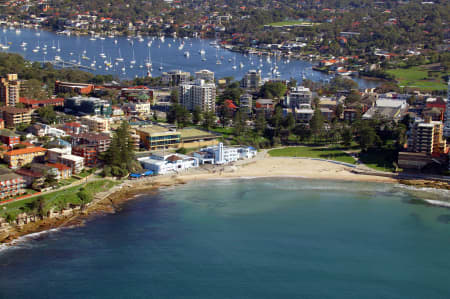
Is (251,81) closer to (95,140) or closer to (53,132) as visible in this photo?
(53,132)

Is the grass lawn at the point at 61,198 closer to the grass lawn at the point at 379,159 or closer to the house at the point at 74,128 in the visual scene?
the house at the point at 74,128

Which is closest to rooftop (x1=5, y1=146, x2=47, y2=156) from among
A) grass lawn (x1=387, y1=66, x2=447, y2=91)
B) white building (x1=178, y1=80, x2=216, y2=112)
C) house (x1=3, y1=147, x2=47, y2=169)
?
house (x1=3, y1=147, x2=47, y2=169)

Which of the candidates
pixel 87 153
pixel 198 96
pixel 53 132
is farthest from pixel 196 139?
pixel 198 96

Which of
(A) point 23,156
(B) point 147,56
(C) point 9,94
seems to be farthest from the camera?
(B) point 147,56

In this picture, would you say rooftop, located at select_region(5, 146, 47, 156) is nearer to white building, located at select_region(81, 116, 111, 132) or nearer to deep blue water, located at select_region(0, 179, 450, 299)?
white building, located at select_region(81, 116, 111, 132)

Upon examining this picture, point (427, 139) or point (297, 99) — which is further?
point (297, 99)

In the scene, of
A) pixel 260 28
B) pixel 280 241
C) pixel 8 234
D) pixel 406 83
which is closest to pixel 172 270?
pixel 280 241

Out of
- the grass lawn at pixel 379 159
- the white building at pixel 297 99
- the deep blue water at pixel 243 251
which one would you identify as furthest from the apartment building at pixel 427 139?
the white building at pixel 297 99

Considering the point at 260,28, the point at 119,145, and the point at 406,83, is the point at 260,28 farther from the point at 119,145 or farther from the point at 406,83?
the point at 119,145
